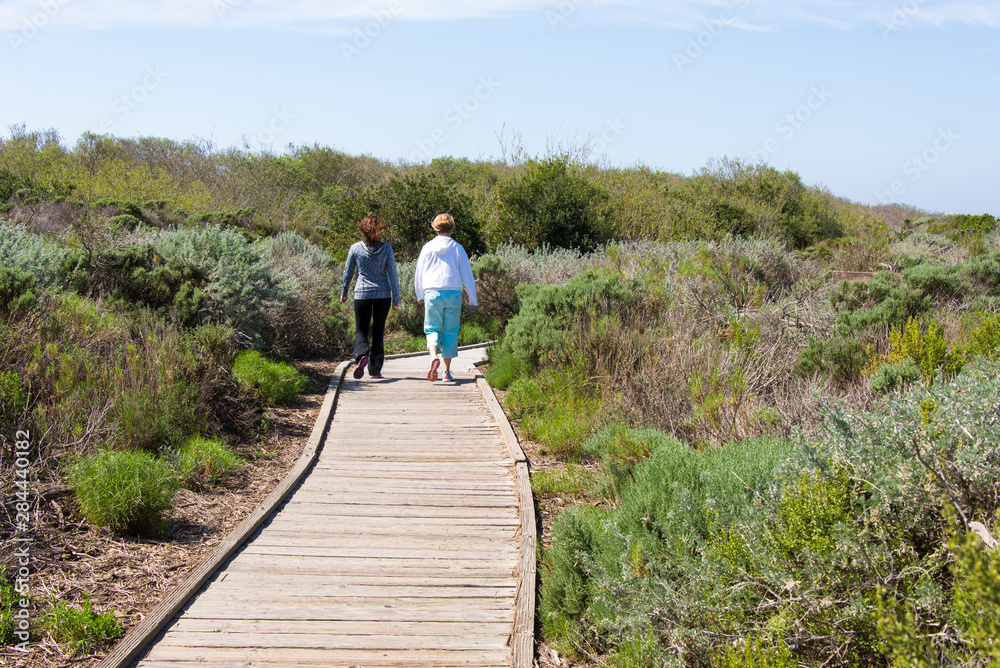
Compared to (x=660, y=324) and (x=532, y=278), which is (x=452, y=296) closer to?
(x=660, y=324)

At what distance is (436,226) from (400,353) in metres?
3.34

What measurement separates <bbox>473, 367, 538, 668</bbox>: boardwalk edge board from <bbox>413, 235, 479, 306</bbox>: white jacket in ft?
7.90

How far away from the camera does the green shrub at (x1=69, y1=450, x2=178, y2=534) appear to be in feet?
15.9

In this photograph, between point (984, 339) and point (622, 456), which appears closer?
point (622, 456)

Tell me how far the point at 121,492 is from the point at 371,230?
5.03m

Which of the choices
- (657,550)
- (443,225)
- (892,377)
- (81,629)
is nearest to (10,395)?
(81,629)

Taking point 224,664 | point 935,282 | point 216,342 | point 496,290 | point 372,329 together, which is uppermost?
point 935,282

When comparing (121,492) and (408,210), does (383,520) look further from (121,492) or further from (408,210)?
(408,210)

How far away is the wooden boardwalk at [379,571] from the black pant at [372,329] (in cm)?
224

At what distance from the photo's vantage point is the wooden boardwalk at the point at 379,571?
149 inches

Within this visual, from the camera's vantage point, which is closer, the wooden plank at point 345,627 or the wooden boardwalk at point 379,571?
the wooden boardwalk at point 379,571

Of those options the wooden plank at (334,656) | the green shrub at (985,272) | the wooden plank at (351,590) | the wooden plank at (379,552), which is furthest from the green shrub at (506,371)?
the green shrub at (985,272)

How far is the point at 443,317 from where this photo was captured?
30.9ft

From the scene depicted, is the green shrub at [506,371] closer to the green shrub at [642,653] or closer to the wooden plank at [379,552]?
the wooden plank at [379,552]
